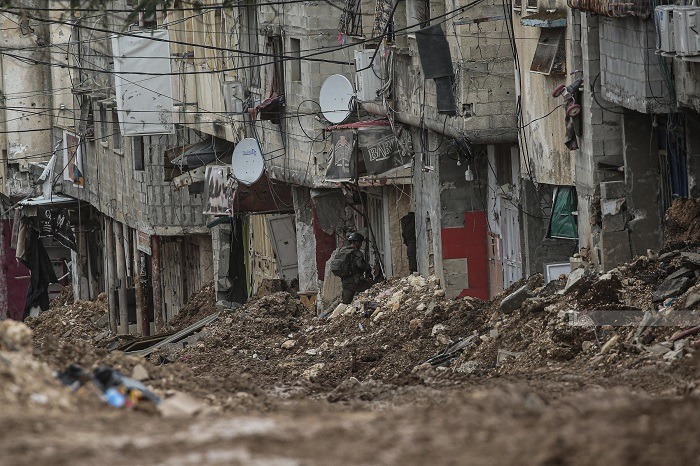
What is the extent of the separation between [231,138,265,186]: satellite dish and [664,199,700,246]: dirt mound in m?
13.0

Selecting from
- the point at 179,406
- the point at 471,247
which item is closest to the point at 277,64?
the point at 471,247

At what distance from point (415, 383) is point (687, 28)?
4351 mm

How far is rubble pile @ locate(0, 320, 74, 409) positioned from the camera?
914 centimetres

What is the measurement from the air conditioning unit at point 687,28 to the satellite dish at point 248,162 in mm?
14888

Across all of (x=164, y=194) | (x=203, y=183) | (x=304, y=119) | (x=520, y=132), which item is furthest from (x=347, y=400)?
(x=164, y=194)

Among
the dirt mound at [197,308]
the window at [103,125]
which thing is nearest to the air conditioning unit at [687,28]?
the dirt mound at [197,308]

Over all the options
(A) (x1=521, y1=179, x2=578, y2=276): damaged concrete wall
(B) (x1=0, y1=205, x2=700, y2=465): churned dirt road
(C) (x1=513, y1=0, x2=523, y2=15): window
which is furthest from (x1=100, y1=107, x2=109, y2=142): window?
(C) (x1=513, y1=0, x2=523, y2=15): window

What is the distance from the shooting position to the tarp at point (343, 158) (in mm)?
24562

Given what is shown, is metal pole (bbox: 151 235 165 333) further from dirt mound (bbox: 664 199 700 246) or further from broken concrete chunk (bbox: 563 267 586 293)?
dirt mound (bbox: 664 199 700 246)

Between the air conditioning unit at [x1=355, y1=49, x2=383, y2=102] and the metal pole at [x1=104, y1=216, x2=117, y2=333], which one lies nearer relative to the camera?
the air conditioning unit at [x1=355, y1=49, x2=383, y2=102]

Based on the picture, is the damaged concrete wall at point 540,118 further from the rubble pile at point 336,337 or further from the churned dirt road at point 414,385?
the rubble pile at point 336,337

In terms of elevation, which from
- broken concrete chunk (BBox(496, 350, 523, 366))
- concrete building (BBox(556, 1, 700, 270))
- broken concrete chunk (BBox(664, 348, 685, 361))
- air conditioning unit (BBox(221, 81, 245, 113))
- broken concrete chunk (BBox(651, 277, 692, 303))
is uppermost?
air conditioning unit (BBox(221, 81, 245, 113))

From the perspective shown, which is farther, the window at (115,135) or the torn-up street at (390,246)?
the window at (115,135)

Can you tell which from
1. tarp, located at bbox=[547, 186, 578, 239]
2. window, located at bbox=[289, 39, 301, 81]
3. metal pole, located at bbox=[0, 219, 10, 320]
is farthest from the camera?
metal pole, located at bbox=[0, 219, 10, 320]
